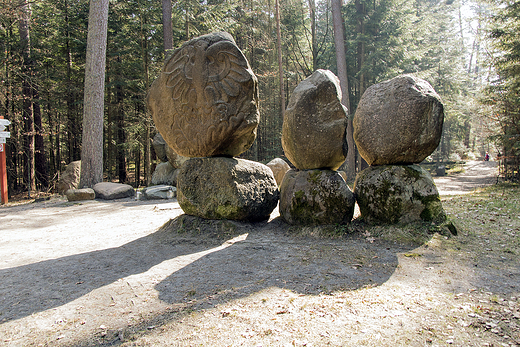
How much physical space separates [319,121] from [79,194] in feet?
23.9

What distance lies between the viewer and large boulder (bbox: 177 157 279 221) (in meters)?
4.49

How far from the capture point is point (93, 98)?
940cm

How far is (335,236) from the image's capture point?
13.8 feet

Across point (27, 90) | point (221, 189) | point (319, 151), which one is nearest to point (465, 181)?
point (319, 151)

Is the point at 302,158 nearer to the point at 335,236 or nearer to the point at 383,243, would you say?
the point at 335,236

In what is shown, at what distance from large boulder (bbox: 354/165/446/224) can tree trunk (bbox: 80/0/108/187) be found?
8.71 meters

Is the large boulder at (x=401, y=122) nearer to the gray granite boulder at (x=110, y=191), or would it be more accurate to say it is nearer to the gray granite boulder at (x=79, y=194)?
the gray granite boulder at (x=110, y=191)

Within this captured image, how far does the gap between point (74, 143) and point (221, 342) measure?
1782cm

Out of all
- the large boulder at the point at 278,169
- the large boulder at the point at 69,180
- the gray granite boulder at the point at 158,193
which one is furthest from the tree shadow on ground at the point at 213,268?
the large boulder at the point at 69,180

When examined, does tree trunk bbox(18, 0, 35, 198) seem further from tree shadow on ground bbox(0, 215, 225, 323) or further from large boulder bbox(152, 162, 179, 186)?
tree shadow on ground bbox(0, 215, 225, 323)

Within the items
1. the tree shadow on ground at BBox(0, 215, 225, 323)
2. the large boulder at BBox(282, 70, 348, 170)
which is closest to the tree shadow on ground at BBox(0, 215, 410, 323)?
the tree shadow on ground at BBox(0, 215, 225, 323)

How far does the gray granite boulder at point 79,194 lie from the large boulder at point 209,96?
5.14 meters

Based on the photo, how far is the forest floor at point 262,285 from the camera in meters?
2.02

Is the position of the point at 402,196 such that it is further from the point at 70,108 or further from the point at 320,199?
the point at 70,108
